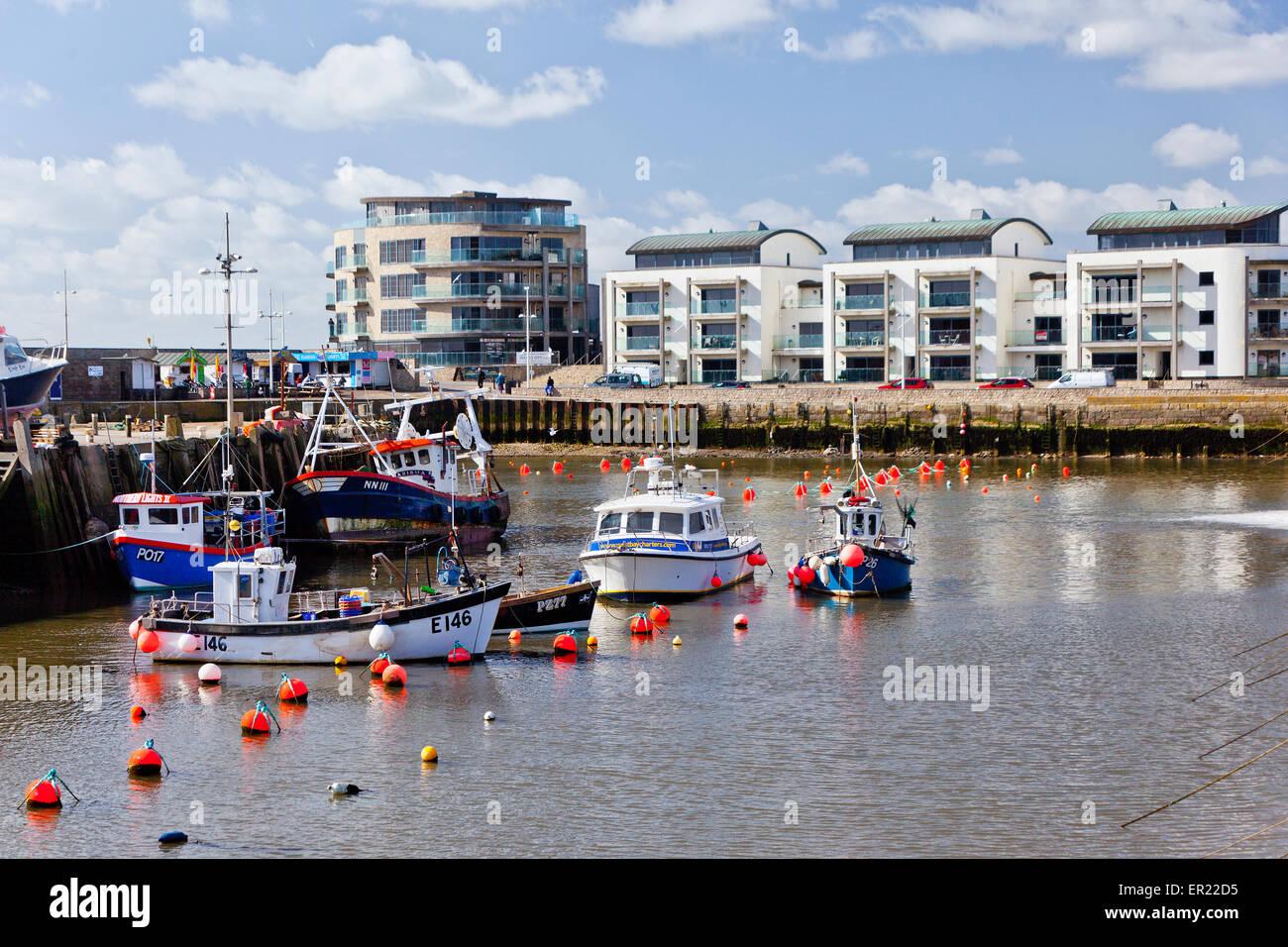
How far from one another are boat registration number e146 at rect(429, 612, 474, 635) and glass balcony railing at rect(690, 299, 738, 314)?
235 ft

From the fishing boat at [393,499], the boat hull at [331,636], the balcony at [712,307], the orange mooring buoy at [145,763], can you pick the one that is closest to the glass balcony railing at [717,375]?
the balcony at [712,307]

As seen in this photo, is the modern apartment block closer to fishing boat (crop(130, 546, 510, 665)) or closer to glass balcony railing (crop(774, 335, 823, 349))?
glass balcony railing (crop(774, 335, 823, 349))

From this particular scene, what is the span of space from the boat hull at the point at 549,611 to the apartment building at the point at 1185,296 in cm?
6364

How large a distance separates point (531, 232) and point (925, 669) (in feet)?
282

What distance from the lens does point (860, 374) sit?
94.4m

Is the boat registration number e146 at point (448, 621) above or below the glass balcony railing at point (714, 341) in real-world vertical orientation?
below

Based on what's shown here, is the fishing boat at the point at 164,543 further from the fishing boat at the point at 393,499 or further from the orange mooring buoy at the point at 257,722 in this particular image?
the orange mooring buoy at the point at 257,722

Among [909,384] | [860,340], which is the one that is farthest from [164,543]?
[860,340]

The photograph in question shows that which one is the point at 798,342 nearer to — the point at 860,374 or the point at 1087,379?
the point at 860,374

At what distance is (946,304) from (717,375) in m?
16.6

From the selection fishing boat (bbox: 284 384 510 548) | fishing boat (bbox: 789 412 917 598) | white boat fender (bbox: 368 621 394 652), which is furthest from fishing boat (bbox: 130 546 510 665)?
fishing boat (bbox: 284 384 510 548)

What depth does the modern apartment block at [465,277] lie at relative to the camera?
10731cm

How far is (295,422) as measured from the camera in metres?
57.6
